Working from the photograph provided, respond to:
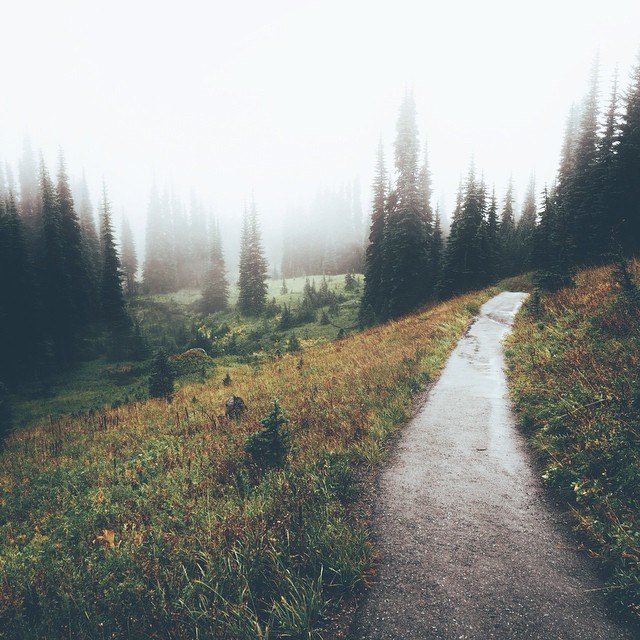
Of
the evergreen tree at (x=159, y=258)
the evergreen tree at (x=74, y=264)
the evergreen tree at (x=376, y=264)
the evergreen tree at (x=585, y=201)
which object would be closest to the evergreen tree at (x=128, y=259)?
the evergreen tree at (x=159, y=258)

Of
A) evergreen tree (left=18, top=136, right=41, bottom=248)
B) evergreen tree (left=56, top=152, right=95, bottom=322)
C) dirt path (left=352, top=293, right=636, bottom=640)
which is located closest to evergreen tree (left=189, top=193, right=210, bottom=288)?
evergreen tree (left=56, top=152, right=95, bottom=322)

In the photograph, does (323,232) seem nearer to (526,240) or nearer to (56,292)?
(526,240)

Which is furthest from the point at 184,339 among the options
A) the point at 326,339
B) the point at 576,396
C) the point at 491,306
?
the point at 576,396

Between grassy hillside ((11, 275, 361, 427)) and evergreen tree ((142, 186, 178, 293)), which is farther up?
evergreen tree ((142, 186, 178, 293))

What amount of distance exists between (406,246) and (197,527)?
28.9 meters

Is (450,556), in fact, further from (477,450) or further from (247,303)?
(247,303)

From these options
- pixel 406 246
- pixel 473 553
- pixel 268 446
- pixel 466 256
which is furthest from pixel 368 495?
pixel 466 256

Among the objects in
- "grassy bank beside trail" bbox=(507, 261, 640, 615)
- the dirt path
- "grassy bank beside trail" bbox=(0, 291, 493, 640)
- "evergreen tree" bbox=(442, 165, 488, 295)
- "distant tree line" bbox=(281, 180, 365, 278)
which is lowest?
"grassy bank beside trail" bbox=(0, 291, 493, 640)

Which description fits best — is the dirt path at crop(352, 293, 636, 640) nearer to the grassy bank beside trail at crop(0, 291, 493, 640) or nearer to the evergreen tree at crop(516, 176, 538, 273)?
the grassy bank beside trail at crop(0, 291, 493, 640)

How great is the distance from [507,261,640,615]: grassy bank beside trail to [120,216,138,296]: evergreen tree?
70.6m

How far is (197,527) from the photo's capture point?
4301 mm

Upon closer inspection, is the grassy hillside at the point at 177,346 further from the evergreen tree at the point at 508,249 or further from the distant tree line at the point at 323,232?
the distant tree line at the point at 323,232

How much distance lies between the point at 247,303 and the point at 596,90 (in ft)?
Answer: 164

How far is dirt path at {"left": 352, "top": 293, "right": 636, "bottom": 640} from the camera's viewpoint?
110 inches
